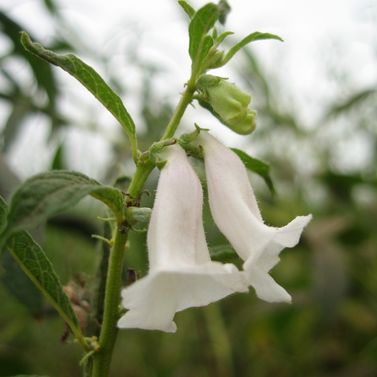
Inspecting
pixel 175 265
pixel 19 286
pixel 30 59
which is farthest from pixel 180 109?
pixel 30 59

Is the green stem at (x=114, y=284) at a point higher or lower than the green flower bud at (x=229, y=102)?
lower

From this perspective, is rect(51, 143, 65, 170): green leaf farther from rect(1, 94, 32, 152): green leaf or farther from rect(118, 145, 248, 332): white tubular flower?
rect(118, 145, 248, 332): white tubular flower

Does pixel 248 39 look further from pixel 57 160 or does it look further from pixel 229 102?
pixel 57 160

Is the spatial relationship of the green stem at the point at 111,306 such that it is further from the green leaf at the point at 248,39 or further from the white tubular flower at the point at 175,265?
the green leaf at the point at 248,39

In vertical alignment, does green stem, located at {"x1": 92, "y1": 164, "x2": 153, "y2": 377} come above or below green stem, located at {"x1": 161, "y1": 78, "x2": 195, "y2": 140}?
below

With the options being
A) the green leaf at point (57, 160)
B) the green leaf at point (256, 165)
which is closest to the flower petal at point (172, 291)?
the green leaf at point (256, 165)

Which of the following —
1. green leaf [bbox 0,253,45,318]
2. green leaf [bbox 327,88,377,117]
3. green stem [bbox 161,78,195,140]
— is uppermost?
green stem [bbox 161,78,195,140]

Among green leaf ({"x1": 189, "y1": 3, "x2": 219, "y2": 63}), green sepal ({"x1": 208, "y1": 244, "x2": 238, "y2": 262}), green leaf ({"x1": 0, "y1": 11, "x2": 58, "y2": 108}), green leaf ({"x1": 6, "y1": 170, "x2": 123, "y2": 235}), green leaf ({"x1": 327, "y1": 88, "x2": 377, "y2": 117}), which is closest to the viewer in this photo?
green leaf ({"x1": 6, "y1": 170, "x2": 123, "y2": 235})

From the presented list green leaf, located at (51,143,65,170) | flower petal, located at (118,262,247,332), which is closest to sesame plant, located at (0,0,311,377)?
flower petal, located at (118,262,247,332)
